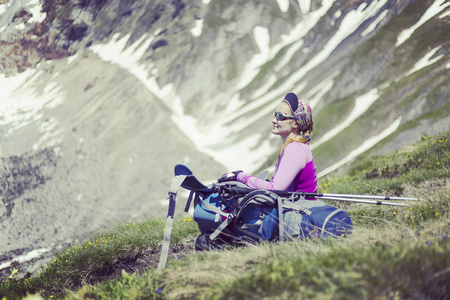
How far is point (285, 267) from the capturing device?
354 cm

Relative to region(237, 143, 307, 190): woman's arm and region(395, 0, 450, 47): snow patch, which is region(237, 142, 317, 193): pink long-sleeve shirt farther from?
region(395, 0, 450, 47): snow patch

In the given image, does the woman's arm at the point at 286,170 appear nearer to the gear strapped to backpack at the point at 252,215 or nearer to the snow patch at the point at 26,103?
the gear strapped to backpack at the point at 252,215

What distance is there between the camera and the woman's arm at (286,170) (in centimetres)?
593

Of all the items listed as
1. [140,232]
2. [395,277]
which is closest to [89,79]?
[140,232]

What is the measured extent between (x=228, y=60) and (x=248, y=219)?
9149 centimetres

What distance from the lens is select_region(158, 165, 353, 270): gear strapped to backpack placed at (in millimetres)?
5582

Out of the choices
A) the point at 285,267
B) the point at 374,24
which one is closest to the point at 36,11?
the point at 374,24

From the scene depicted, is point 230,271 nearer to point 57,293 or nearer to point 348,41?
point 57,293

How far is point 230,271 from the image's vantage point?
4.20 m

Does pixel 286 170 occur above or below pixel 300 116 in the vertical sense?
below

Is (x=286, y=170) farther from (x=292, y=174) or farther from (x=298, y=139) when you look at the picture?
(x=298, y=139)

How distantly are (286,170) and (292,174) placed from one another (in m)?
0.11

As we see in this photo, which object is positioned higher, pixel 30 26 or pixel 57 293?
pixel 30 26

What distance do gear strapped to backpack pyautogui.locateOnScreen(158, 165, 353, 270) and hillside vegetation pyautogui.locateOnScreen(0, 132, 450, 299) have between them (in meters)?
0.39
